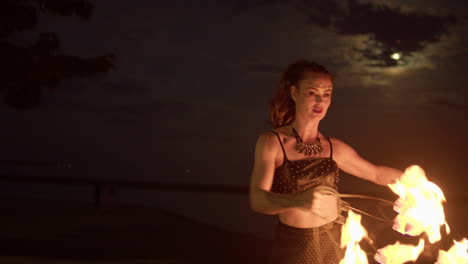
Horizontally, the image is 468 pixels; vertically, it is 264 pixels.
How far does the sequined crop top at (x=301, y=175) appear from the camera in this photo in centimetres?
298

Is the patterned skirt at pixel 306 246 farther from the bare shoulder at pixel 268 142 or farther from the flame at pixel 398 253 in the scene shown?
the bare shoulder at pixel 268 142

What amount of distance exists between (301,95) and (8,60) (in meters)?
9.26

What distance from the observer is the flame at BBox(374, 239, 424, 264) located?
2.81 meters

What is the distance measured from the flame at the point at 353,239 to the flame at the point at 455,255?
43 cm

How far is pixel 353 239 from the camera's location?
2.92 m

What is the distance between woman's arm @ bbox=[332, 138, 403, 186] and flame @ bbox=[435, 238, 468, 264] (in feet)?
1.95

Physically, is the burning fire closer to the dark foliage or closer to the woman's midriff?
the woman's midriff

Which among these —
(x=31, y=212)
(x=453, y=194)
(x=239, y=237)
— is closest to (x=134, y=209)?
(x=31, y=212)

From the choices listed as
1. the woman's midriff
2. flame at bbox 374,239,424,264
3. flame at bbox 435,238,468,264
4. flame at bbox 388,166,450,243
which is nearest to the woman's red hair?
the woman's midriff

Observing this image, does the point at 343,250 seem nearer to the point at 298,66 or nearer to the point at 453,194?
the point at 298,66

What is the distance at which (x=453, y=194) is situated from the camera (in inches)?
350

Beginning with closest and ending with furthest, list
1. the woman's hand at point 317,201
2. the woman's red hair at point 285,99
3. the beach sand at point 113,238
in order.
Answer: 1. the woman's hand at point 317,201
2. the woman's red hair at point 285,99
3. the beach sand at point 113,238

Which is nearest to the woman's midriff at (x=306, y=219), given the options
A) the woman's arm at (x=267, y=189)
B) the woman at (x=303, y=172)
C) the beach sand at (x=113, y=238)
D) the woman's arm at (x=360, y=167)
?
the woman at (x=303, y=172)

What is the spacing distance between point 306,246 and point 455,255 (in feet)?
2.82
